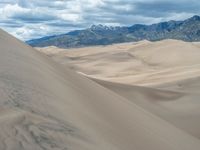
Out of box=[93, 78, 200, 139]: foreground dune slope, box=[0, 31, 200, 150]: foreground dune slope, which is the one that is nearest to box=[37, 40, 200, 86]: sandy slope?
box=[93, 78, 200, 139]: foreground dune slope

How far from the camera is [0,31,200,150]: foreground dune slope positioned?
12.1 feet

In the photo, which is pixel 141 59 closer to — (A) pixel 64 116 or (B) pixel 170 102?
(B) pixel 170 102

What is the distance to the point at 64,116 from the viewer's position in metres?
4.52

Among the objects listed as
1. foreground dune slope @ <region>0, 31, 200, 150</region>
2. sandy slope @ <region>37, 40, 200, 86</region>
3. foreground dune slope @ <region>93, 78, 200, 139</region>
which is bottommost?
sandy slope @ <region>37, 40, 200, 86</region>

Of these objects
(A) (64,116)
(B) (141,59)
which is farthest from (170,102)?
(B) (141,59)

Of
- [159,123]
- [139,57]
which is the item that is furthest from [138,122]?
[139,57]

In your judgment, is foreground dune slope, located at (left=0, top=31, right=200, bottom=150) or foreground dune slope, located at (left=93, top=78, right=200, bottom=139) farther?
foreground dune slope, located at (left=93, top=78, right=200, bottom=139)

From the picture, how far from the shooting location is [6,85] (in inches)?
194

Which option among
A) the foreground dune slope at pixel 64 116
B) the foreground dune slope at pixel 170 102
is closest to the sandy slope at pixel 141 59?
the foreground dune slope at pixel 170 102

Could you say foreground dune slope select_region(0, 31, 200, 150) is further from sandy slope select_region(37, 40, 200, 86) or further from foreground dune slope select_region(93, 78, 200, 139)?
sandy slope select_region(37, 40, 200, 86)

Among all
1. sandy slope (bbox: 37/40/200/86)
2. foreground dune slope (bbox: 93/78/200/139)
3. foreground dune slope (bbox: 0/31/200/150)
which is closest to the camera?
foreground dune slope (bbox: 0/31/200/150)

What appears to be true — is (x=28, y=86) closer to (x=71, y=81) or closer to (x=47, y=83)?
(x=47, y=83)

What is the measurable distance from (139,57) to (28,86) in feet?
126

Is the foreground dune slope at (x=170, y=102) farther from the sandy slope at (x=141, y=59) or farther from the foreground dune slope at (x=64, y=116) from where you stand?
the sandy slope at (x=141, y=59)
